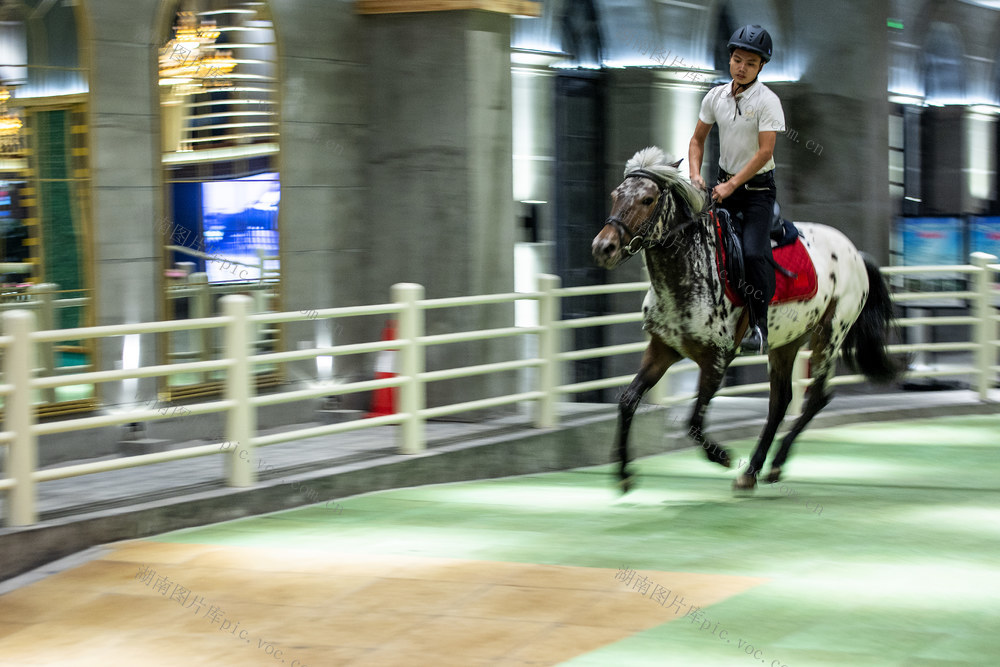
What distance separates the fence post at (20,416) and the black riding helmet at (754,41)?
178 inches

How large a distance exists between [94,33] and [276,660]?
5993 millimetres

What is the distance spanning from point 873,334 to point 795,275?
1477mm

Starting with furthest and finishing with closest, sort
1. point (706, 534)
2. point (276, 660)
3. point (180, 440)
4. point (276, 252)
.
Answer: point (276, 252), point (180, 440), point (706, 534), point (276, 660)

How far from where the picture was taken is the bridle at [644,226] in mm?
7258

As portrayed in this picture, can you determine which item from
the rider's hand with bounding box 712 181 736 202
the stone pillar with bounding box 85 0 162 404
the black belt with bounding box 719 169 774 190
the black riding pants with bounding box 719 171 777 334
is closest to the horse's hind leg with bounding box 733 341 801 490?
the black riding pants with bounding box 719 171 777 334

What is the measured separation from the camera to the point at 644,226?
7.41 m

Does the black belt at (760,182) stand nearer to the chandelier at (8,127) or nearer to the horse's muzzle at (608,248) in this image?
the horse's muzzle at (608,248)

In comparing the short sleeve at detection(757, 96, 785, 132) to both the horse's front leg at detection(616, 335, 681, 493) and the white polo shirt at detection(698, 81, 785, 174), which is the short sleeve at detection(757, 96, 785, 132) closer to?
the white polo shirt at detection(698, 81, 785, 174)

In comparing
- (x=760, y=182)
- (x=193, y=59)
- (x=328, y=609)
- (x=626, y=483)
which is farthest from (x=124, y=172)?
(x=328, y=609)

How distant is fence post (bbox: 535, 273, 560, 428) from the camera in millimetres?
10328

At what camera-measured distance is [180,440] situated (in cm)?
1015

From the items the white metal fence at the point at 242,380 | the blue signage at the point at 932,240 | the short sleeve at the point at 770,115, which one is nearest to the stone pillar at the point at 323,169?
the white metal fence at the point at 242,380

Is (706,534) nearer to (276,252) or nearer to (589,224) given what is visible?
(276,252)

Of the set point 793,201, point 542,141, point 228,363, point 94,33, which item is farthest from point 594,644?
point 793,201
